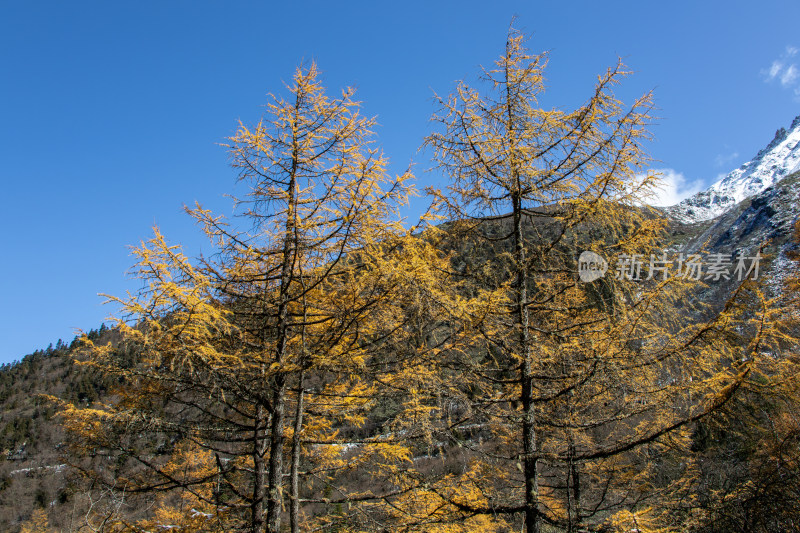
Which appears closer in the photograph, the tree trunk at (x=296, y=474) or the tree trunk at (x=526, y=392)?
the tree trunk at (x=526, y=392)

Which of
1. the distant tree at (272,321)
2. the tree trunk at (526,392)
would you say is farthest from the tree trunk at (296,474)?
the tree trunk at (526,392)

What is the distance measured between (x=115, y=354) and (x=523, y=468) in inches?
216

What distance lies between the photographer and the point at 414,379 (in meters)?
5.53

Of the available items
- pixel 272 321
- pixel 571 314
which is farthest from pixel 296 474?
pixel 571 314

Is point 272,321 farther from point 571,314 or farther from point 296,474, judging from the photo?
point 571,314

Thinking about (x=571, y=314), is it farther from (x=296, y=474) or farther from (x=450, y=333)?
(x=296, y=474)

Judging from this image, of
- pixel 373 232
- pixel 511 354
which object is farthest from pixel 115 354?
pixel 511 354

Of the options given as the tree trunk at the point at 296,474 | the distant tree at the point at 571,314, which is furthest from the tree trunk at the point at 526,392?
the tree trunk at the point at 296,474

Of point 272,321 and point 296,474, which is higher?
point 272,321

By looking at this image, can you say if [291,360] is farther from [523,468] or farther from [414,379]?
[523,468]

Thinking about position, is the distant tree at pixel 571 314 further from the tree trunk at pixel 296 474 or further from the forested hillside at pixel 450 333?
the tree trunk at pixel 296 474

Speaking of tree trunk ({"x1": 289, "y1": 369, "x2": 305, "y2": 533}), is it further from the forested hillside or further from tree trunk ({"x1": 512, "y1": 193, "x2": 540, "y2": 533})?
tree trunk ({"x1": 512, "y1": 193, "x2": 540, "y2": 533})

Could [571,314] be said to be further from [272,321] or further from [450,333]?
[272,321]

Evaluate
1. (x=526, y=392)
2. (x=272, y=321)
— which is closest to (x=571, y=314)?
(x=526, y=392)
